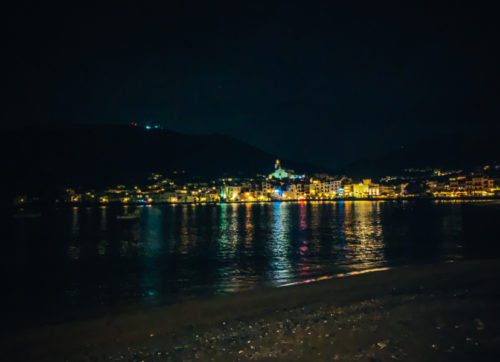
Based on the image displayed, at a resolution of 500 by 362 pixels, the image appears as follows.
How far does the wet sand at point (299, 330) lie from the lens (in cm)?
610

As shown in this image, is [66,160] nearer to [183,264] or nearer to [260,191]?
[260,191]

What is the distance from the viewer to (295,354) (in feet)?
19.6

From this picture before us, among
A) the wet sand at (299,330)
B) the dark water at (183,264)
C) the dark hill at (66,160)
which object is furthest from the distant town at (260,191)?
the wet sand at (299,330)

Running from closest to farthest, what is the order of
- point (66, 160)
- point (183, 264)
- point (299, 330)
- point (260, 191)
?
1. point (299, 330)
2. point (183, 264)
3. point (66, 160)
4. point (260, 191)

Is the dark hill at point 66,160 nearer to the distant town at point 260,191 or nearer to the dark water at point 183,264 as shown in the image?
the distant town at point 260,191

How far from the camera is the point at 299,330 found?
7.15 meters

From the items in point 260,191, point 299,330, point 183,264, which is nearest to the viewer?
point 299,330

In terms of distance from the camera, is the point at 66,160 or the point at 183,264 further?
the point at 66,160

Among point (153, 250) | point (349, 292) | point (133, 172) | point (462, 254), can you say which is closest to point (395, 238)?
point (462, 254)

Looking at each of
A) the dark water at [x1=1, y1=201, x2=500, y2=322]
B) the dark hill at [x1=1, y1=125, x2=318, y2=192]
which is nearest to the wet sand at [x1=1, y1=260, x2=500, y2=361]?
the dark water at [x1=1, y1=201, x2=500, y2=322]

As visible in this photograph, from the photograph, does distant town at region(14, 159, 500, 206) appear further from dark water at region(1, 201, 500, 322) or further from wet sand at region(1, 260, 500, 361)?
wet sand at region(1, 260, 500, 361)

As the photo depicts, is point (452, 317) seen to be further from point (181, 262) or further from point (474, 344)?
point (181, 262)

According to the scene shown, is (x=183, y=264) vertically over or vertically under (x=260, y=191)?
under

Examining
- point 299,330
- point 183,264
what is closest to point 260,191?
point 183,264
